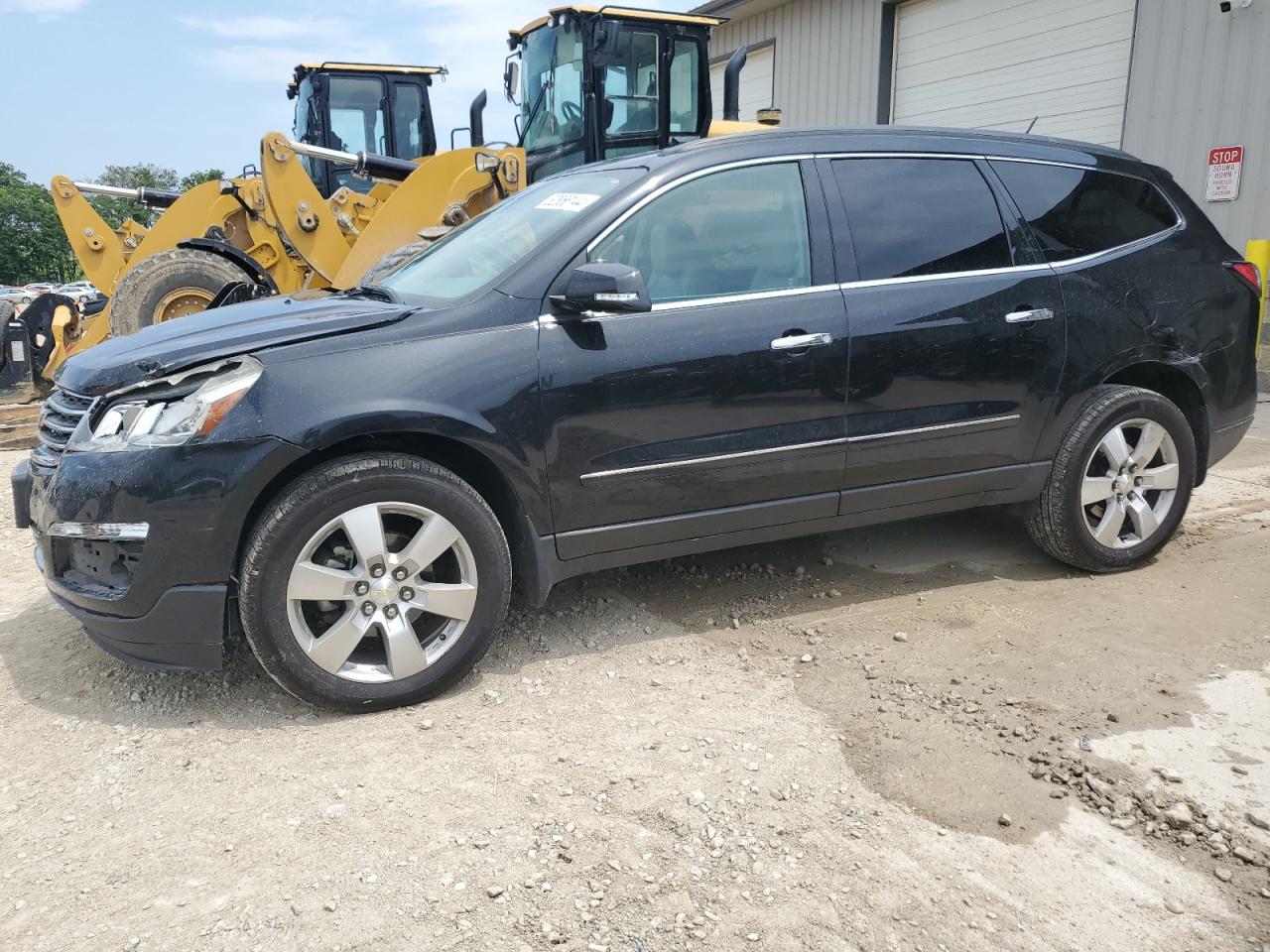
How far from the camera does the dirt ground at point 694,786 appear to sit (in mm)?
2225

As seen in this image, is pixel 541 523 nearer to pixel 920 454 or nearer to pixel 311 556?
pixel 311 556

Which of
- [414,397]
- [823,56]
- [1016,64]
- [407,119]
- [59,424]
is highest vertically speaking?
[823,56]

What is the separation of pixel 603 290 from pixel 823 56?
43.9 ft

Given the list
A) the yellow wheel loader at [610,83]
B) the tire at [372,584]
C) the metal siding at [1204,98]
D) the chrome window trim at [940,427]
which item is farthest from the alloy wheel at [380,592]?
the metal siding at [1204,98]

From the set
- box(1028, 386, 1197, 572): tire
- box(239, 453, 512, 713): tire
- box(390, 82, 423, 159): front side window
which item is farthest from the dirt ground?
box(390, 82, 423, 159): front side window

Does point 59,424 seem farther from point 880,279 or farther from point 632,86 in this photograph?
point 632,86

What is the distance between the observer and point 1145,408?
13.9 feet

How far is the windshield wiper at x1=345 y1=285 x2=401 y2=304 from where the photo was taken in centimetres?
362

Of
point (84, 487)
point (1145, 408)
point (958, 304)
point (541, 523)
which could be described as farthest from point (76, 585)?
point (1145, 408)

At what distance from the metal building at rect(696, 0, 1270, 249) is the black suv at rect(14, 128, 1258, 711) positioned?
20.7ft

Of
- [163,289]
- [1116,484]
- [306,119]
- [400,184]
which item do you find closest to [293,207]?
[400,184]

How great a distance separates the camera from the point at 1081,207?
4.21 m

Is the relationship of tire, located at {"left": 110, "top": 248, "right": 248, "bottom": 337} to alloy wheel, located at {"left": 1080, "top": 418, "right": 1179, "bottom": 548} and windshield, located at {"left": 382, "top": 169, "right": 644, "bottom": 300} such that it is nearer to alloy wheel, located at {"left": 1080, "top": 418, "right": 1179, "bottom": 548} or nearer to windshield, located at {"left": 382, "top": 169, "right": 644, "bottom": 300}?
windshield, located at {"left": 382, "top": 169, "right": 644, "bottom": 300}

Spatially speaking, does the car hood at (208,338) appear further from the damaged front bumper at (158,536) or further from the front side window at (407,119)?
the front side window at (407,119)
